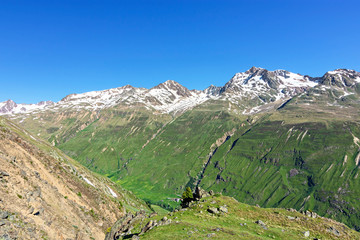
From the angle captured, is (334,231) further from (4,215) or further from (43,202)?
(43,202)

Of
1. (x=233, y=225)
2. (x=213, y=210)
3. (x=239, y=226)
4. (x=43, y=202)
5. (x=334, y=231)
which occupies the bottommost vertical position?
(x=334, y=231)

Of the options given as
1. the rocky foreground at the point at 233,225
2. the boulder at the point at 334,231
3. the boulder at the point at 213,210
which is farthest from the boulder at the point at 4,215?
the boulder at the point at 334,231

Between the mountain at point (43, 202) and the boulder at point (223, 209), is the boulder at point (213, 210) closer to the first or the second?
the boulder at point (223, 209)

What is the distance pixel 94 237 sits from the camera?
203 feet

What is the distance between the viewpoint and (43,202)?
5412 centimetres

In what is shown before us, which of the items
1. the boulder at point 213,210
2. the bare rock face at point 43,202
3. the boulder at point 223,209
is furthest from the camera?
the boulder at point 223,209

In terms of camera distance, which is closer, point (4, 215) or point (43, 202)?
point (4, 215)

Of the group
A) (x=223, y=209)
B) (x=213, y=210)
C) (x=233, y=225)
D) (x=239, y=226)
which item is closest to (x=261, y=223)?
(x=239, y=226)

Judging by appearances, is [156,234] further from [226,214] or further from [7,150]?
[7,150]

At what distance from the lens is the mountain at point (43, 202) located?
41.8 metres

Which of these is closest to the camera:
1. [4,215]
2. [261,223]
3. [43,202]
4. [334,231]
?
[4,215]

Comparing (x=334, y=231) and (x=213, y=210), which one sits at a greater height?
(x=213, y=210)

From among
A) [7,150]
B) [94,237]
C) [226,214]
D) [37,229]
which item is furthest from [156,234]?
[7,150]

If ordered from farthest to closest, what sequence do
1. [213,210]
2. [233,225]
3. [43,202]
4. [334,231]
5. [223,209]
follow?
[43,202] → [223,209] → [213,210] → [334,231] → [233,225]
